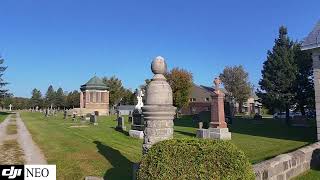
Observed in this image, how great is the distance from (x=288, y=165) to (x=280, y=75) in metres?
30.7

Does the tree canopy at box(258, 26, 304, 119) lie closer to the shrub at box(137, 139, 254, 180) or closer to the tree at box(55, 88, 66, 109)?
the shrub at box(137, 139, 254, 180)

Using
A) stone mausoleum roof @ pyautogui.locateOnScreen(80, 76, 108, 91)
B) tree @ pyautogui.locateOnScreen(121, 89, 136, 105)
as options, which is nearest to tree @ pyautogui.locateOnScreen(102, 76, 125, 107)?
tree @ pyautogui.locateOnScreen(121, 89, 136, 105)

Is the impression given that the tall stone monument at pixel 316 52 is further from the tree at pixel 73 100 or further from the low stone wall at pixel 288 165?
the tree at pixel 73 100

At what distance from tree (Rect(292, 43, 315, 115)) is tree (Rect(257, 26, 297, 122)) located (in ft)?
2.08

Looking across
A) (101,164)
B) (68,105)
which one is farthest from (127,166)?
(68,105)

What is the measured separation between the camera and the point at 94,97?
250 feet

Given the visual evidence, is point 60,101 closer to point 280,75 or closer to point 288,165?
point 280,75

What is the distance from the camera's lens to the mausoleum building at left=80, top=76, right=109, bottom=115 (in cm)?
7550

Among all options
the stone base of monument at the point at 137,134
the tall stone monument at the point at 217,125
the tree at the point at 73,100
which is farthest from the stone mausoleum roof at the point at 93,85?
the tall stone monument at the point at 217,125

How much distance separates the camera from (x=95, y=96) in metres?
76.2

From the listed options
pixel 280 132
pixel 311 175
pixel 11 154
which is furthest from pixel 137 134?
pixel 280 132

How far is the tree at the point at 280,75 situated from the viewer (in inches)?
1490

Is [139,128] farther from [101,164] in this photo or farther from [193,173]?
[193,173]

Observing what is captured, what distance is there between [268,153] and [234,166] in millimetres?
9490
